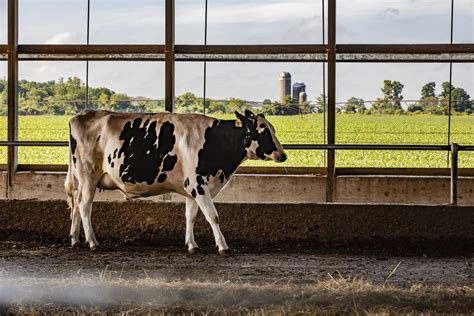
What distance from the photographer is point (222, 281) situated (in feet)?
32.6

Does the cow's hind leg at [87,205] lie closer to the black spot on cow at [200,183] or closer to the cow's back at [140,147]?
the cow's back at [140,147]

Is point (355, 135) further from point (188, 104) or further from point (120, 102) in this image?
point (120, 102)

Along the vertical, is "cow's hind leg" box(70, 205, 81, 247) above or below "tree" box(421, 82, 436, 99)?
below

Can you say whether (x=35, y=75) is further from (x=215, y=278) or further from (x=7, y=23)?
(x=215, y=278)

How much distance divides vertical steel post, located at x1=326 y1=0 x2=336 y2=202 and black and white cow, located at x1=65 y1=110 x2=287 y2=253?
4681 mm

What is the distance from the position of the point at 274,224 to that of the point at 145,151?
1646mm

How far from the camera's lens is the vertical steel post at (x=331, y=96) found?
1742 centimetres

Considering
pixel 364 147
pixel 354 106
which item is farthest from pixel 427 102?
pixel 364 147

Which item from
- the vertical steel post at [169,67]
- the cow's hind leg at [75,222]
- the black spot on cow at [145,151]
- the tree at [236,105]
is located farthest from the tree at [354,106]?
the cow's hind leg at [75,222]

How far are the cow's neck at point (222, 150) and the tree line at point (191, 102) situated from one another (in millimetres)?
6280

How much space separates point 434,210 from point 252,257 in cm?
211

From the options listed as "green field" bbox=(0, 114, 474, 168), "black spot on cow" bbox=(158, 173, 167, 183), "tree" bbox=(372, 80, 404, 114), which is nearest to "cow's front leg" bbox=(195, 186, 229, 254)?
"black spot on cow" bbox=(158, 173, 167, 183)

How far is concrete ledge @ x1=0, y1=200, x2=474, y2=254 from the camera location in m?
12.7

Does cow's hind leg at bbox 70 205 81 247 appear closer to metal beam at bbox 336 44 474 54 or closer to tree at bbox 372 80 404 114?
metal beam at bbox 336 44 474 54
